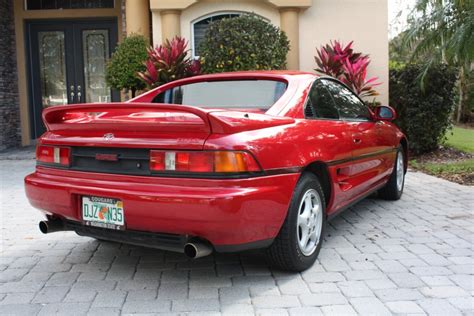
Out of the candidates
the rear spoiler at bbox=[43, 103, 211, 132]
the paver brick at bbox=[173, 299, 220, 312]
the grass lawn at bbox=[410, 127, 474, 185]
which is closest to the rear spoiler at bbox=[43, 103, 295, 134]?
the rear spoiler at bbox=[43, 103, 211, 132]

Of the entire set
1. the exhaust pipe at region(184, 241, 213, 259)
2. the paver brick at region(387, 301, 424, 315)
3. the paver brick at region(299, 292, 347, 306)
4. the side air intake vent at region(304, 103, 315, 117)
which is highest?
the side air intake vent at region(304, 103, 315, 117)

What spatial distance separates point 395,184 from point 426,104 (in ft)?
13.6

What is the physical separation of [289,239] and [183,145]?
97 centimetres

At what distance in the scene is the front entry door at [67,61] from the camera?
38.7 feet

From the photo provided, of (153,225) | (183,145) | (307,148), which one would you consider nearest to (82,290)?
(153,225)

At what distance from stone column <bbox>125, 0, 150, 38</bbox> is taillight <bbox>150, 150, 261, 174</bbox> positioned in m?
7.57

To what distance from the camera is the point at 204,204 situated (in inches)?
115

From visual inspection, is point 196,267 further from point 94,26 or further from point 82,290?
point 94,26

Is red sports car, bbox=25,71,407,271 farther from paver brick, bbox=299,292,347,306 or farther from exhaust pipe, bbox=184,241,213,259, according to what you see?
paver brick, bbox=299,292,347,306

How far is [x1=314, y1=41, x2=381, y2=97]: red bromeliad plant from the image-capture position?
9289 mm

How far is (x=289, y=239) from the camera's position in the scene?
11.1 ft

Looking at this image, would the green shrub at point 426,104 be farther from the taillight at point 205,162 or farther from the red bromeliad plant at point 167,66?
the taillight at point 205,162

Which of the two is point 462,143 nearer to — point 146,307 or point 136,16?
point 136,16

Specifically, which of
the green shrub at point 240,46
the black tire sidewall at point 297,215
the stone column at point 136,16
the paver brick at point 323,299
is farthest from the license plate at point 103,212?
the stone column at point 136,16
